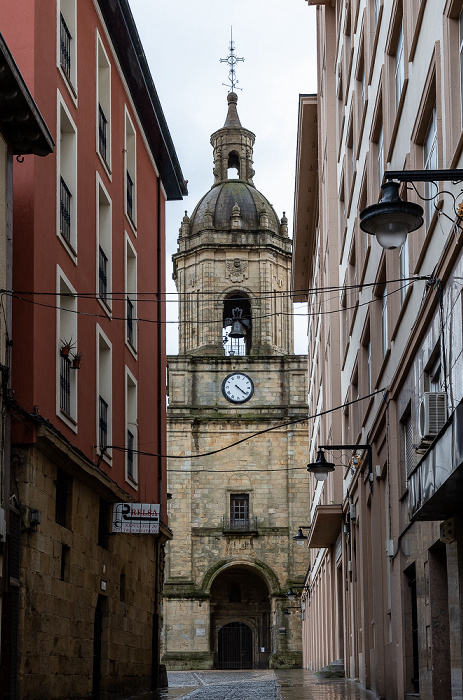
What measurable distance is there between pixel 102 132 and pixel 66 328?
19.0 ft

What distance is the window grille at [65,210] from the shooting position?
21.4m

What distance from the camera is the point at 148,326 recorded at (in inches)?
1207

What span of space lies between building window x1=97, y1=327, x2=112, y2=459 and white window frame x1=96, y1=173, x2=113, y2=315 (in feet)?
2.38

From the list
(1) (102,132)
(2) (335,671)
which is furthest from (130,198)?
(2) (335,671)

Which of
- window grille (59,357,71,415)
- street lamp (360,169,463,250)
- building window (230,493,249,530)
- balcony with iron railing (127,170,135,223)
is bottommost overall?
street lamp (360,169,463,250)

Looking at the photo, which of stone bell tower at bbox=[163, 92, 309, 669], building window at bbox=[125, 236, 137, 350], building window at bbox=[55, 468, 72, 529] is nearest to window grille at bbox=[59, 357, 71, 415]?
building window at bbox=[55, 468, 72, 529]

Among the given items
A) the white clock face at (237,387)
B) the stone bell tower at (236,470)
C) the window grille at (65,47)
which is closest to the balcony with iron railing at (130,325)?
the window grille at (65,47)

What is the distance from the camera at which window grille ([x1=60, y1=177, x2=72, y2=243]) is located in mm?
21438

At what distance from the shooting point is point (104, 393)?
24641 millimetres

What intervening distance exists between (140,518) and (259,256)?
47994 mm

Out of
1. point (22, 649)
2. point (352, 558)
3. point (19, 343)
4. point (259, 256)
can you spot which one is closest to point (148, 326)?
point (352, 558)

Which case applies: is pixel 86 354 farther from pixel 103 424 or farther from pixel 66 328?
pixel 103 424

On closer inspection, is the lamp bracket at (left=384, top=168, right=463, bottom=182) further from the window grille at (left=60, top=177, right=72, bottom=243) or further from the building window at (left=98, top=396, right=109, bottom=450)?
the building window at (left=98, top=396, right=109, bottom=450)

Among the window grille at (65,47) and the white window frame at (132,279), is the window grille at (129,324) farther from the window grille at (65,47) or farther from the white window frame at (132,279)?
the window grille at (65,47)
